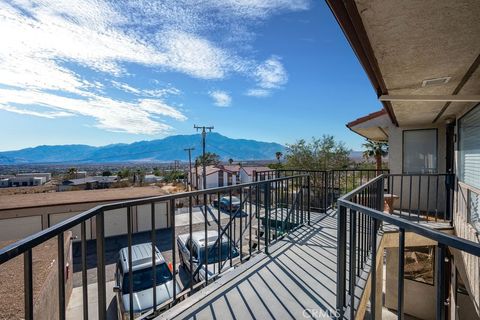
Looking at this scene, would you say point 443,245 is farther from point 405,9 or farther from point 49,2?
point 49,2

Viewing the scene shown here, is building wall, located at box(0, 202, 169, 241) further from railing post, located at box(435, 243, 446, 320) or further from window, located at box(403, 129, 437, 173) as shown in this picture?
railing post, located at box(435, 243, 446, 320)

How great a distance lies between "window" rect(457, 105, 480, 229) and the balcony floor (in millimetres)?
2507

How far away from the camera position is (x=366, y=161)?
2052 cm

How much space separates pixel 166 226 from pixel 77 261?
591 cm

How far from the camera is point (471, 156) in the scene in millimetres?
4148

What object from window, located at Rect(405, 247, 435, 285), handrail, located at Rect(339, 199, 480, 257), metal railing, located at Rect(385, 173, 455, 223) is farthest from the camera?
window, located at Rect(405, 247, 435, 285)

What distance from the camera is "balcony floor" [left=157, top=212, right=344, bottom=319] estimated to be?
6.55ft

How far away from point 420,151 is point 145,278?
8.12 metres

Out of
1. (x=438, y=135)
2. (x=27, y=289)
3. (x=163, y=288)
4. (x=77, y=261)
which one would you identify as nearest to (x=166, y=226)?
(x=77, y=261)

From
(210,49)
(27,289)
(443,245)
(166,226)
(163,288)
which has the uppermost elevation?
(210,49)

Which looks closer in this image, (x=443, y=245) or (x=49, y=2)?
(x=443, y=245)

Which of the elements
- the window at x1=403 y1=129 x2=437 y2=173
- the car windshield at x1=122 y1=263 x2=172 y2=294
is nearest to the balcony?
the window at x1=403 y1=129 x2=437 y2=173

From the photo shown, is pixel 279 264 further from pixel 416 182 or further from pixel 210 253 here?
Result: pixel 416 182

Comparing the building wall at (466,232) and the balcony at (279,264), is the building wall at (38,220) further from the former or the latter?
the building wall at (466,232)
